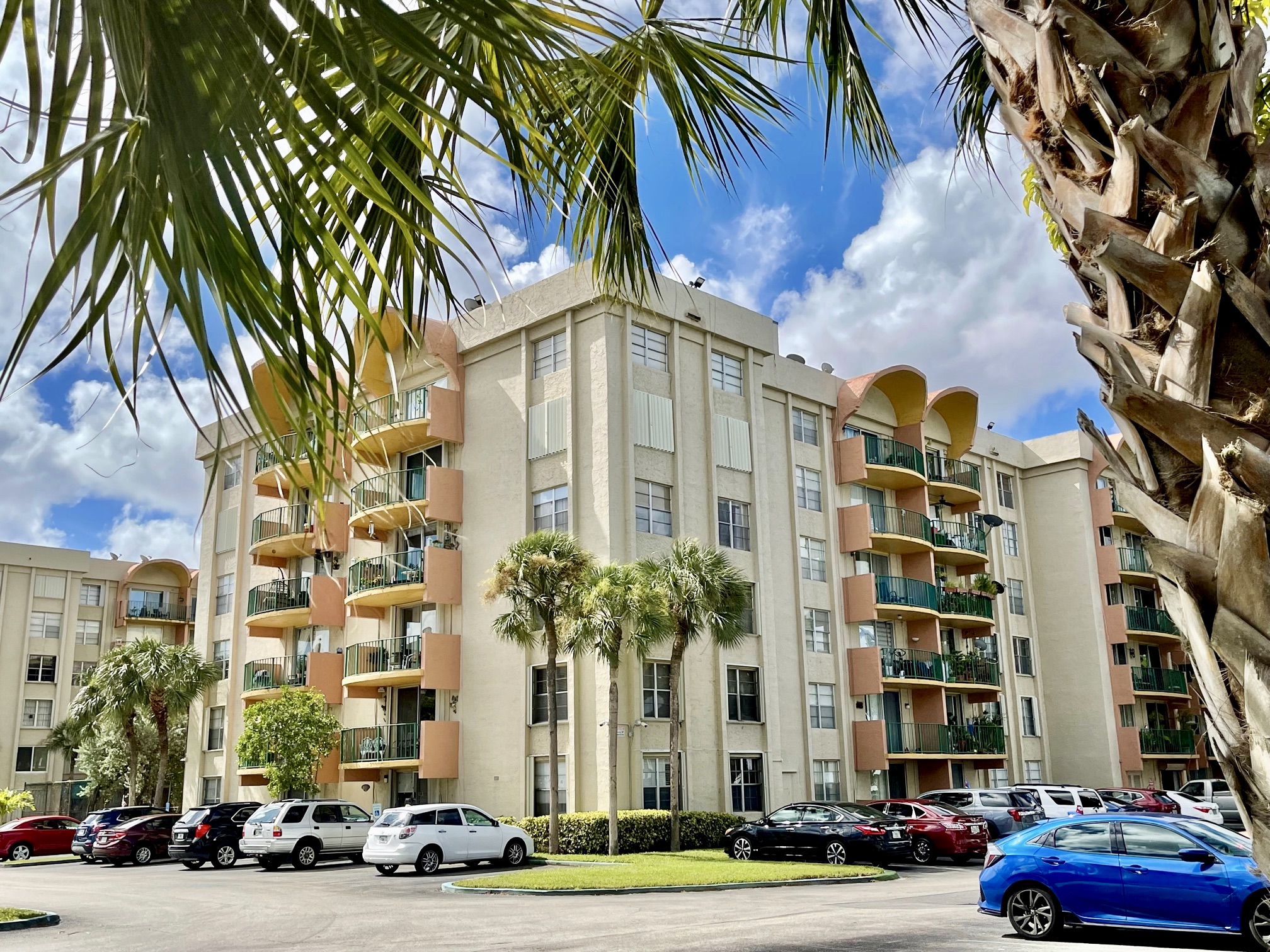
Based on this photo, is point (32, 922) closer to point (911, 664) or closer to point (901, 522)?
point (911, 664)

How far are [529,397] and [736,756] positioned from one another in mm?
13109

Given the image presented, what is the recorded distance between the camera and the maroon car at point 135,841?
1447 inches

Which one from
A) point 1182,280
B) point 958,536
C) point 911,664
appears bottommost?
point 1182,280

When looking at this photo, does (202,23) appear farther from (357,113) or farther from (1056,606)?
(1056,606)

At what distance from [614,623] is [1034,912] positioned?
641 inches

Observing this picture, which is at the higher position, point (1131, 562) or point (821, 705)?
point (1131, 562)

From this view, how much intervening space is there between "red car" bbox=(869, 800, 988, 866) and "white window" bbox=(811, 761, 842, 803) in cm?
781

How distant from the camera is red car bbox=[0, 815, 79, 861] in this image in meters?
41.9

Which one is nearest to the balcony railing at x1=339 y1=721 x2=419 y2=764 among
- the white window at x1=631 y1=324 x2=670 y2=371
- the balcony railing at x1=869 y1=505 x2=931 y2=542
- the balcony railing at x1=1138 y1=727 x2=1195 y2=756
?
the white window at x1=631 y1=324 x2=670 y2=371

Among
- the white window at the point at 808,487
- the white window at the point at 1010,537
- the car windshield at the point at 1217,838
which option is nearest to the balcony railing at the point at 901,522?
the white window at the point at 808,487

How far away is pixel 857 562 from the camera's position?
1722 inches

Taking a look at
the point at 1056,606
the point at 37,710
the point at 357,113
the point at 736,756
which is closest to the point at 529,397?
the point at 736,756

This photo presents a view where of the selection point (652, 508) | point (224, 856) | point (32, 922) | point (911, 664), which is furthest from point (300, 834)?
point (911, 664)

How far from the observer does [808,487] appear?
4303 centimetres
